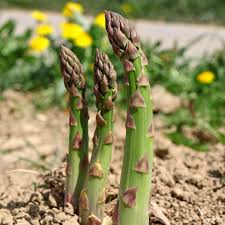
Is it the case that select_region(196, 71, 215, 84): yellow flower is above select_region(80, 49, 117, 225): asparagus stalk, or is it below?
above

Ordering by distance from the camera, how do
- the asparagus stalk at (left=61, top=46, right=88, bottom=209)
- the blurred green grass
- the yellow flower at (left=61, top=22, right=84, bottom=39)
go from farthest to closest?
the blurred green grass → the yellow flower at (left=61, top=22, right=84, bottom=39) → the asparagus stalk at (left=61, top=46, right=88, bottom=209)

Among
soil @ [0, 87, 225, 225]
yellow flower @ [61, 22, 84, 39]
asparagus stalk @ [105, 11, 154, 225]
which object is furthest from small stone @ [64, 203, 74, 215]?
yellow flower @ [61, 22, 84, 39]

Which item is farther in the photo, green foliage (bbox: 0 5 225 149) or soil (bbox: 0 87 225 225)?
green foliage (bbox: 0 5 225 149)

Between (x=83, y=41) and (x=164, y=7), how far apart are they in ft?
29.2

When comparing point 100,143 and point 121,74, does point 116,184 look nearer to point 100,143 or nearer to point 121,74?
point 100,143

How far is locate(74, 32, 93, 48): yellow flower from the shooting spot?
5.41 meters

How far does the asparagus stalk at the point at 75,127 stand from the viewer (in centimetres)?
230

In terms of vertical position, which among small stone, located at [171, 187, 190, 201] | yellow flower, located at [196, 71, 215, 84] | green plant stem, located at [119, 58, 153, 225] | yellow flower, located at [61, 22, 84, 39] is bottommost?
small stone, located at [171, 187, 190, 201]

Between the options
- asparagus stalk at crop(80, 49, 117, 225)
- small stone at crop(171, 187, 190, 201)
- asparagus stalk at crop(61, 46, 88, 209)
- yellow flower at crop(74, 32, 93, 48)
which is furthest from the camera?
yellow flower at crop(74, 32, 93, 48)

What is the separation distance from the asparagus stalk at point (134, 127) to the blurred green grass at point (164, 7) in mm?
10579

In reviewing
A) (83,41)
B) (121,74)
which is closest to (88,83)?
(121,74)

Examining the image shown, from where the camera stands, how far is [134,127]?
2.01 m

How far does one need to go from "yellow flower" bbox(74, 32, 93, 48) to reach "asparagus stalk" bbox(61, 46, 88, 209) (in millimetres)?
3074

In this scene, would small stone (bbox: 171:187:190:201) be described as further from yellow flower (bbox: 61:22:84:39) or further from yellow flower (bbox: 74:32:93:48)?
yellow flower (bbox: 61:22:84:39)
